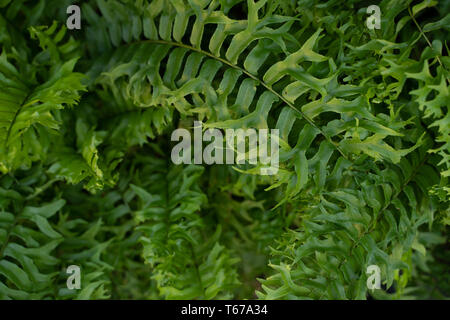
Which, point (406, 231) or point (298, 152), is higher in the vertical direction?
point (298, 152)

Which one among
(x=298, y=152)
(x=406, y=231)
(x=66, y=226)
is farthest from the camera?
(x=66, y=226)

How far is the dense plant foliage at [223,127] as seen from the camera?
0.86 meters

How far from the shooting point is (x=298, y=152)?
33.0 inches

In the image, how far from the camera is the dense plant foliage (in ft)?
2.81

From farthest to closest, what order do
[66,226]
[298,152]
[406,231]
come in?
[66,226] < [406,231] < [298,152]

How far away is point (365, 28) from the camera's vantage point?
930 mm

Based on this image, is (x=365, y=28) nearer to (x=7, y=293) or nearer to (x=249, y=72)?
(x=249, y=72)

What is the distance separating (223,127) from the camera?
827 millimetres

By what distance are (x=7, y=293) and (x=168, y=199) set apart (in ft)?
1.35

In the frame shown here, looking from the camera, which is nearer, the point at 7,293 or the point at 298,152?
the point at 298,152

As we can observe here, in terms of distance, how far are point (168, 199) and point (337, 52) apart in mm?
533

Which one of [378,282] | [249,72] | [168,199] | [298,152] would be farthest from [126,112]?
[378,282]
